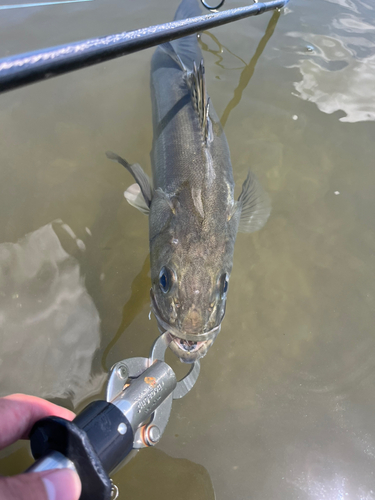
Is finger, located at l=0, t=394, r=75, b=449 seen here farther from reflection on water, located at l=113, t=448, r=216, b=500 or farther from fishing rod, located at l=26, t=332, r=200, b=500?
reflection on water, located at l=113, t=448, r=216, b=500

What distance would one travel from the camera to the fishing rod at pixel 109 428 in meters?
0.91

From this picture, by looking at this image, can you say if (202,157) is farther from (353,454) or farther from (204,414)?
(353,454)

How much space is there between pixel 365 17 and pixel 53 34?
14.9 feet

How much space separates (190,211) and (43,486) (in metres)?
1.70

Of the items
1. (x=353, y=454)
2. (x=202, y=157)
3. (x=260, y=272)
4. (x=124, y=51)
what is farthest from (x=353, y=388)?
(x=124, y=51)

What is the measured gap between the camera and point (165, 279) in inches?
80.6

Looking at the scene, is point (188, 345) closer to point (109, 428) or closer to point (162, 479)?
point (109, 428)

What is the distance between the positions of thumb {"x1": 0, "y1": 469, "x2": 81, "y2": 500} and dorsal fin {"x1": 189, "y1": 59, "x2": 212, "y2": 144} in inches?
90.9

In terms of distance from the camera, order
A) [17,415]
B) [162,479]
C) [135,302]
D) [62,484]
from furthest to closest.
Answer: [135,302], [162,479], [17,415], [62,484]

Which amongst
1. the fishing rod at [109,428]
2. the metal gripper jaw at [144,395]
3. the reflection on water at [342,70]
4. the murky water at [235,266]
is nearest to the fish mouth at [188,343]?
the fishing rod at [109,428]

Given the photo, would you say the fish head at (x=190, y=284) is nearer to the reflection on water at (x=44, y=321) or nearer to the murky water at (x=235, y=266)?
the murky water at (x=235, y=266)

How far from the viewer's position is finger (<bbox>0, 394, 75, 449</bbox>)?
145 cm

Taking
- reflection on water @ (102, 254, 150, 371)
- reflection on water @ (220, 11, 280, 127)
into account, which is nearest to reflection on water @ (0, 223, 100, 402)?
reflection on water @ (102, 254, 150, 371)

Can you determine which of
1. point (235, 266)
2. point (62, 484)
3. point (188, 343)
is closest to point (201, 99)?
point (235, 266)
